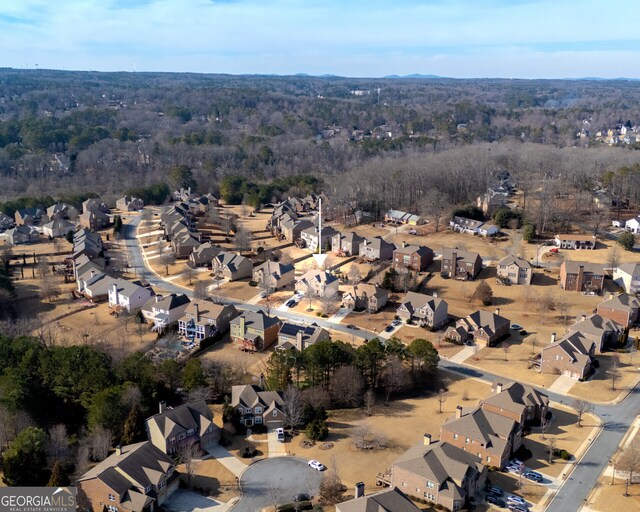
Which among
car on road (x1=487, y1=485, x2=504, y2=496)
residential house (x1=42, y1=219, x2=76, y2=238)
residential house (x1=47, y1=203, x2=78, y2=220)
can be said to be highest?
residential house (x1=47, y1=203, x2=78, y2=220)

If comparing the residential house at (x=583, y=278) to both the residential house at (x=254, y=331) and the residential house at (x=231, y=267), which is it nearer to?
the residential house at (x=254, y=331)

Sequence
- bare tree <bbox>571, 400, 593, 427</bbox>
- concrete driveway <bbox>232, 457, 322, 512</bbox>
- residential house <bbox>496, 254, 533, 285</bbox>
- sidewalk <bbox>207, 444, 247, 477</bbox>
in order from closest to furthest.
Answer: concrete driveway <bbox>232, 457, 322, 512</bbox>, sidewalk <bbox>207, 444, 247, 477</bbox>, bare tree <bbox>571, 400, 593, 427</bbox>, residential house <bbox>496, 254, 533, 285</bbox>

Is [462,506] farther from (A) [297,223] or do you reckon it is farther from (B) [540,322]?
(A) [297,223]

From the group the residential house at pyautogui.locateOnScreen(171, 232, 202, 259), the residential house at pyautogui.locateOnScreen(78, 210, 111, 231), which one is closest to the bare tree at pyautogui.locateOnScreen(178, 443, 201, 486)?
the residential house at pyautogui.locateOnScreen(171, 232, 202, 259)

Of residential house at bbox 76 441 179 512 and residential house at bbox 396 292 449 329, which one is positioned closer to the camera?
residential house at bbox 76 441 179 512

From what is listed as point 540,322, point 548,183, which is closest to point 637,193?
point 548,183

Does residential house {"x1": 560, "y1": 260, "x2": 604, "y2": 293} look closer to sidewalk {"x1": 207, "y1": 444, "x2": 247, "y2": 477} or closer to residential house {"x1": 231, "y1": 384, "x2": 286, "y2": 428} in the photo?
residential house {"x1": 231, "y1": 384, "x2": 286, "y2": 428}

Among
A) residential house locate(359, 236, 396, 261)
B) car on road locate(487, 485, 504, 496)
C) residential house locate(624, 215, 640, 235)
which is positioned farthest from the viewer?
residential house locate(624, 215, 640, 235)
